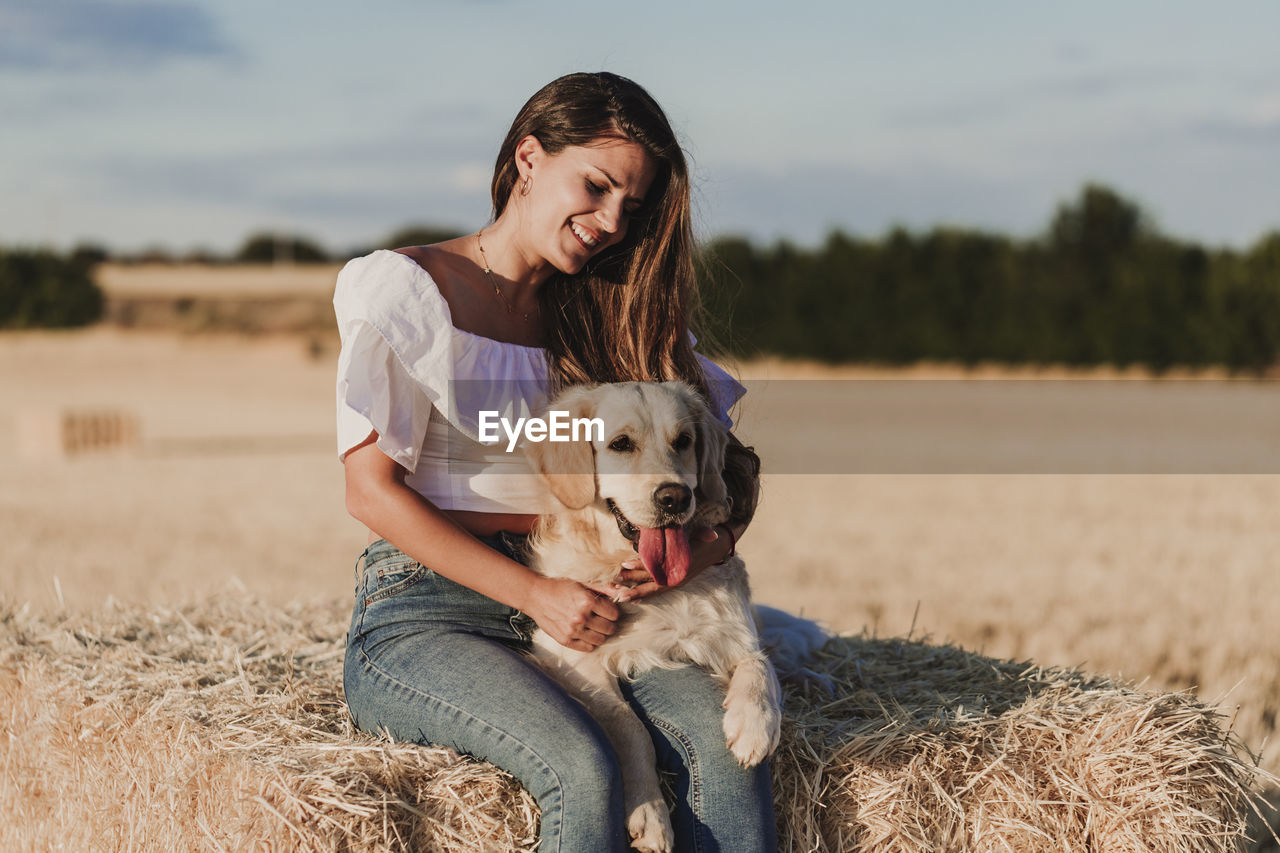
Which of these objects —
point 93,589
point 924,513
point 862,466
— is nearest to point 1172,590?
point 924,513

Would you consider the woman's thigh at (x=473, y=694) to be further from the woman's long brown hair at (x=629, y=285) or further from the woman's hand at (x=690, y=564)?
the woman's long brown hair at (x=629, y=285)

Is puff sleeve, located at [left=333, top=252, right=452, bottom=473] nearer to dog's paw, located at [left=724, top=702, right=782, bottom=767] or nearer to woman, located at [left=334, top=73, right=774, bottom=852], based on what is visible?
woman, located at [left=334, top=73, right=774, bottom=852]

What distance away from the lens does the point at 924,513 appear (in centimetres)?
1230

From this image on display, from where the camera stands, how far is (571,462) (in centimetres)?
348

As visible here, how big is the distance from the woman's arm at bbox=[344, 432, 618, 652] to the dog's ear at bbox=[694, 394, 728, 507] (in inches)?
20.5

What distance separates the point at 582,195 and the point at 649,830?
1792 millimetres

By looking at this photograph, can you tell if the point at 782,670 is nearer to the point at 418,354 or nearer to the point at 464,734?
the point at 464,734

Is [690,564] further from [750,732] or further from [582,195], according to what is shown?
[582,195]

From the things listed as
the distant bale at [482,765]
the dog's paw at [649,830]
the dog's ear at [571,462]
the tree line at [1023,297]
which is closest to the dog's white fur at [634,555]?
the dog's ear at [571,462]

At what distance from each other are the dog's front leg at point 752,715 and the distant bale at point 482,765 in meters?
0.23

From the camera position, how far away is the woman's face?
350cm

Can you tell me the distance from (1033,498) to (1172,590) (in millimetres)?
4873

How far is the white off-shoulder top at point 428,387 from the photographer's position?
328 cm

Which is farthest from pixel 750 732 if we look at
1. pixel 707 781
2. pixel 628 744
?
pixel 628 744
